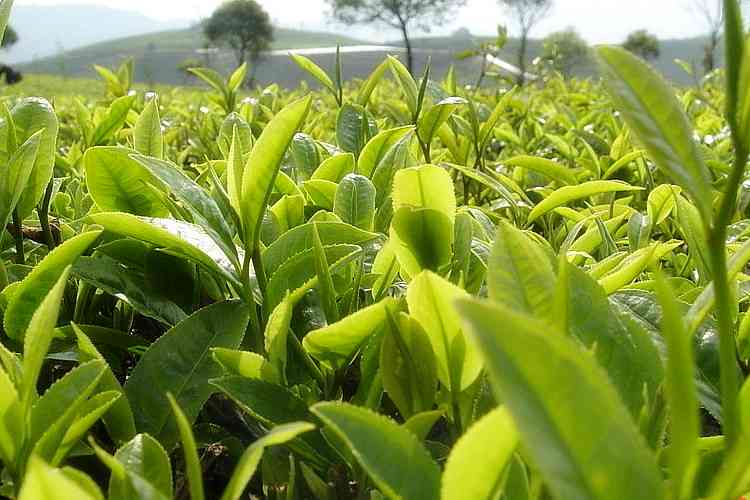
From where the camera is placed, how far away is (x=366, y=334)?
1.97 ft

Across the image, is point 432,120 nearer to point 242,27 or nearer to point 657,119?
point 657,119

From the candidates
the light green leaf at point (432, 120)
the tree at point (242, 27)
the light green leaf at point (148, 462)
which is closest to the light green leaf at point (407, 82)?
the light green leaf at point (432, 120)

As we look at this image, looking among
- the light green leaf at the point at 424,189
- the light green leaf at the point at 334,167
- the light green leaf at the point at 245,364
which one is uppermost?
the light green leaf at the point at 424,189

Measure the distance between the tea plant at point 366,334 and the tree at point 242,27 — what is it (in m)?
47.3

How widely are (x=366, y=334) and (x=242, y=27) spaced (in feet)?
159

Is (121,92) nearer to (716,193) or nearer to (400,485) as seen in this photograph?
(716,193)

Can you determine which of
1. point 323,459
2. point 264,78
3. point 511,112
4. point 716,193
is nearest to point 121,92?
point 511,112

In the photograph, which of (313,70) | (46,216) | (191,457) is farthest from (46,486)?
(313,70)

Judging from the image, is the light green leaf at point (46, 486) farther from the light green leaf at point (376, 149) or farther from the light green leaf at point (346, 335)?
the light green leaf at point (376, 149)

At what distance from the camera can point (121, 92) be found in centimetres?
242

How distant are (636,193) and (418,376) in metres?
1.11

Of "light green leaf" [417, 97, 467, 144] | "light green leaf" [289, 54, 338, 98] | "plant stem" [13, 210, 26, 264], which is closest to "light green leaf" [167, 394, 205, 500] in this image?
"plant stem" [13, 210, 26, 264]

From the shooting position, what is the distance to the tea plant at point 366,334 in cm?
36

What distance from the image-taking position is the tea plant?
1.17ft
